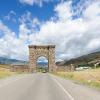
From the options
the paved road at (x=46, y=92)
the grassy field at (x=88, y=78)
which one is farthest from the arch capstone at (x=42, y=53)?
the paved road at (x=46, y=92)

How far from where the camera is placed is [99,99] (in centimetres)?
1485

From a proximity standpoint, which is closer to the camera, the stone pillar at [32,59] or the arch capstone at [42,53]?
the stone pillar at [32,59]

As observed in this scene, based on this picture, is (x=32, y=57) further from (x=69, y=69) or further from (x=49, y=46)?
(x=69, y=69)

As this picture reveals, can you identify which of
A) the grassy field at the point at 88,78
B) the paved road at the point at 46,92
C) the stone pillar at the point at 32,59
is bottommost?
the paved road at the point at 46,92

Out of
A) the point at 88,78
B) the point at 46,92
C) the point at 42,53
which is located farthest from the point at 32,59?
the point at 46,92

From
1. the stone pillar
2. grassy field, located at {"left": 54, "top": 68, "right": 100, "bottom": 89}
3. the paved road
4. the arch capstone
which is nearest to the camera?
the paved road

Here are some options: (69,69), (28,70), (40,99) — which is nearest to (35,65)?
(28,70)

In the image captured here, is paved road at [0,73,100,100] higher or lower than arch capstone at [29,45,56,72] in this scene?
lower

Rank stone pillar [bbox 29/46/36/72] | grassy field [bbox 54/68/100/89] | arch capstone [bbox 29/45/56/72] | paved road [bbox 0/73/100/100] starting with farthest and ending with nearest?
1. arch capstone [bbox 29/45/56/72]
2. stone pillar [bbox 29/46/36/72]
3. grassy field [bbox 54/68/100/89]
4. paved road [bbox 0/73/100/100]

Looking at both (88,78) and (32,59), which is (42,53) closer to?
(32,59)

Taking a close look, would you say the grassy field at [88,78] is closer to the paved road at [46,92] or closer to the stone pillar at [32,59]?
the paved road at [46,92]

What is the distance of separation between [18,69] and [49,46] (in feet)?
51.8

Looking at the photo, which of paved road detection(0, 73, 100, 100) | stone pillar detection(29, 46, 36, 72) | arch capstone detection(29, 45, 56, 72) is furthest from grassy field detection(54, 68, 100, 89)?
arch capstone detection(29, 45, 56, 72)

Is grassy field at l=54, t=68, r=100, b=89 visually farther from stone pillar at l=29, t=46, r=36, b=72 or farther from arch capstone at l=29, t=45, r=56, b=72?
arch capstone at l=29, t=45, r=56, b=72
